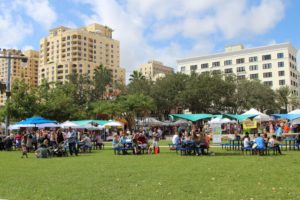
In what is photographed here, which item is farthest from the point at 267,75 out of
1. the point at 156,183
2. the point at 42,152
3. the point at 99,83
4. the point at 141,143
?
the point at 156,183

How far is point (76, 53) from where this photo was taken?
463ft

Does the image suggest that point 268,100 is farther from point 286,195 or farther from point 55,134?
point 286,195

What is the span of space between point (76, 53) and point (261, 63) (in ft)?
243

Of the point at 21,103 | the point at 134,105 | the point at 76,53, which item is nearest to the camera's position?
the point at 21,103

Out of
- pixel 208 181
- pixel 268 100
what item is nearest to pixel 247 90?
pixel 268 100

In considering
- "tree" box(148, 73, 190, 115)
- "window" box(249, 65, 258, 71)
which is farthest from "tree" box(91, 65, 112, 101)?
"window" box(249, 65, 258, 71)

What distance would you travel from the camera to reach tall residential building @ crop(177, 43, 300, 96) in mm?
96000

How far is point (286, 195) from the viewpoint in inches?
312

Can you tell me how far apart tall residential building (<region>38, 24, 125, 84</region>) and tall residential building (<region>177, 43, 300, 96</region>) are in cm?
4096

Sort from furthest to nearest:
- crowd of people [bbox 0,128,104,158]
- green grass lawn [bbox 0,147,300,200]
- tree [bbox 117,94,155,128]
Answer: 1. tree [bbox 117,94,155,128]
2. crowd of people [bbox 0,128,104,158]
3. green grass lawn [bbox 0,147,300,200]

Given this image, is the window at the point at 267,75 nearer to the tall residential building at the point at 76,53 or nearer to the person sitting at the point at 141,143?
the tall residential building at the point at 76,53

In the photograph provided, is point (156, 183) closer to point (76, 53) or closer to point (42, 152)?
point (42, 152)

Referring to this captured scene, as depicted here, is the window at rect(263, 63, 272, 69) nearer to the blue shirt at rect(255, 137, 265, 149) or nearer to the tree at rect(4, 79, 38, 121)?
the tree at rect(4, 79, 38, 121)

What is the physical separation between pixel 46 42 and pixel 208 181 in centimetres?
14918
